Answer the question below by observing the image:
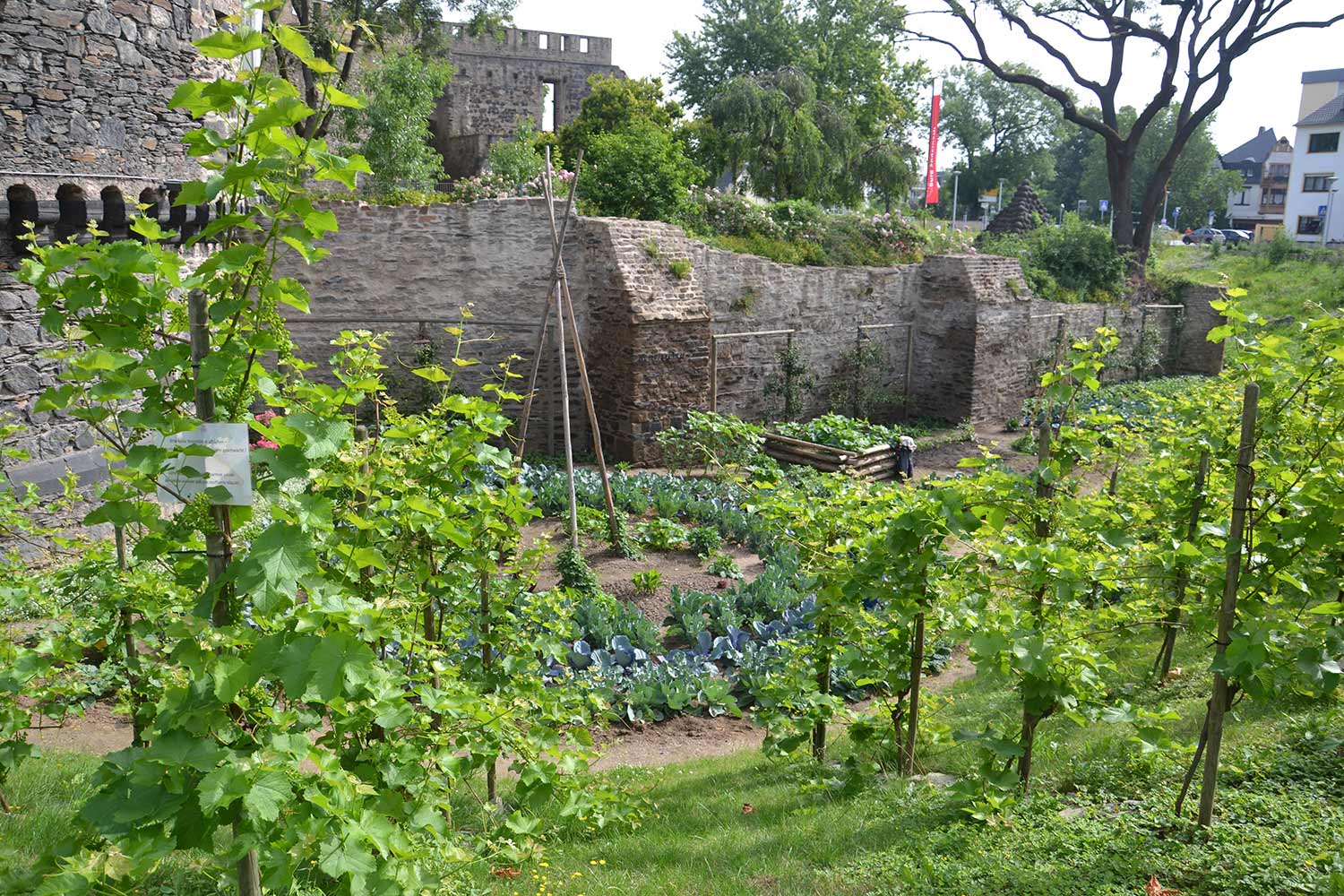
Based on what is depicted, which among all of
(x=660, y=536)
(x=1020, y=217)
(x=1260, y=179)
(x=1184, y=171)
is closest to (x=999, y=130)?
(x=1184, y=171)

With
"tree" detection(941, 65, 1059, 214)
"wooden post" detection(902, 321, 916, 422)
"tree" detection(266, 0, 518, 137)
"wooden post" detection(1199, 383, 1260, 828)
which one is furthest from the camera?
"tree" detection(941, 65, 1059, 214)

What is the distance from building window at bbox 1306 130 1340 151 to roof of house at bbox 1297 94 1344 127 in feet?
1.97

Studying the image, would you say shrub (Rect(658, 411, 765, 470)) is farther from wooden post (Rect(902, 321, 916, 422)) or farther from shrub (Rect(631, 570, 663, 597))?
wooden post (Rect(902, 321, 916, 422))

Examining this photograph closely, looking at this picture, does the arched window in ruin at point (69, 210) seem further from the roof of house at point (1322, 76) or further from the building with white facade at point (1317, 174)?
the roof of house at point (1322, 76)

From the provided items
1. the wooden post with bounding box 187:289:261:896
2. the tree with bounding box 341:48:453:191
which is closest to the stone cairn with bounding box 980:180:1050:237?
the tree with bounding box 341:48:453:191

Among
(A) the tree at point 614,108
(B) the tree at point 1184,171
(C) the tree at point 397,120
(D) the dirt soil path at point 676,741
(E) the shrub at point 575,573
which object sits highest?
(B) the tree at point 1184,171

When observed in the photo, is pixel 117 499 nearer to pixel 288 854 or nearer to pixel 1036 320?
pixel 288 854

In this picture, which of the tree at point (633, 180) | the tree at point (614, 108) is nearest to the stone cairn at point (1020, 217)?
the tree at point (614, 108)

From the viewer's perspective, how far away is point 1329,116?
166 feet

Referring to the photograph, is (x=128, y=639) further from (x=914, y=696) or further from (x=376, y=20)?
(x=376, y=20)

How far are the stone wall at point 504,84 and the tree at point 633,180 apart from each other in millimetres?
13060

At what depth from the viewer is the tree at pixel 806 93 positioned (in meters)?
27.1

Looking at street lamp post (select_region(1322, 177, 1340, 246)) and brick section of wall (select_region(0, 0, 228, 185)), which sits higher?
street lamp post (select_region(1322, 177, 1340, 246))

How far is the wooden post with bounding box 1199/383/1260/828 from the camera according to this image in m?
3.80
